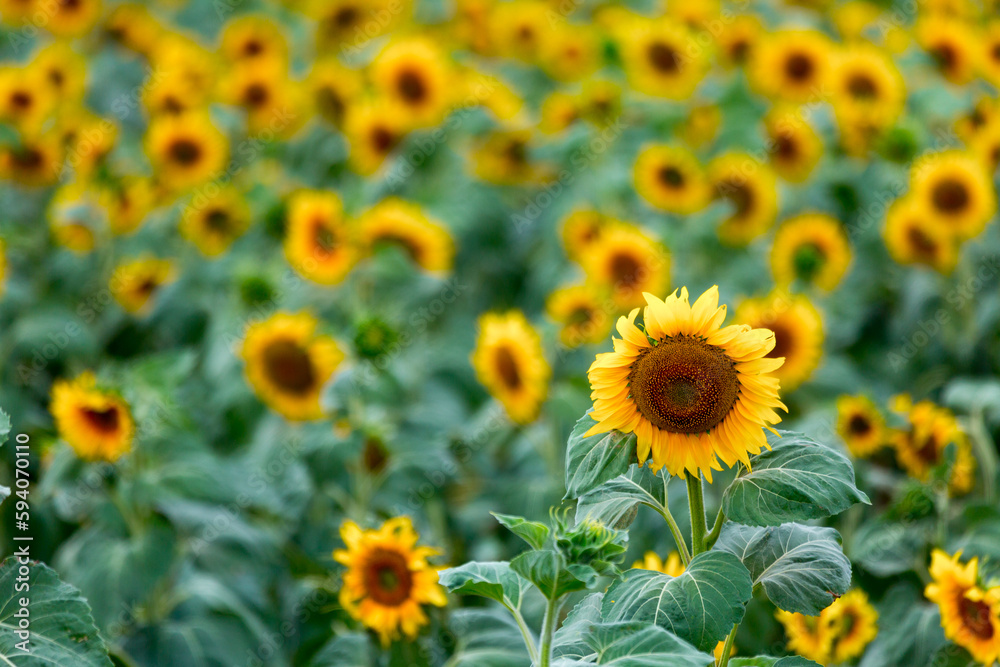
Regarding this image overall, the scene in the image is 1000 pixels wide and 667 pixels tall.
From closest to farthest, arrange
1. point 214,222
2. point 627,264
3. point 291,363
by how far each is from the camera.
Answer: point 291,363 → point 627,264 → point 214,222

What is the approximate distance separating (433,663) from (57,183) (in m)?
2.83

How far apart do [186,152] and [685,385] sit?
3015 mm

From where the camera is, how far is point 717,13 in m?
4.33

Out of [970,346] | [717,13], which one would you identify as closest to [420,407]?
[970,346]

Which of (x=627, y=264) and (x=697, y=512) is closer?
(x=697, y=512)

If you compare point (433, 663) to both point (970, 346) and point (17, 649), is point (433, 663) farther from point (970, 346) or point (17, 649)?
point (970, 346)

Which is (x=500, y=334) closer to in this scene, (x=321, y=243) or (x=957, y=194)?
(x=321, y=243)

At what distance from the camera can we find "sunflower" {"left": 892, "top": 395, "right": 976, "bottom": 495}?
2174mm

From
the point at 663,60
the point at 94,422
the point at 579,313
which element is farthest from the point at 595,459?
the point at 663,60

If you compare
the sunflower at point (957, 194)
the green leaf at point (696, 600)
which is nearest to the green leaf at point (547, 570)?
the green leaf at point (696, 600)

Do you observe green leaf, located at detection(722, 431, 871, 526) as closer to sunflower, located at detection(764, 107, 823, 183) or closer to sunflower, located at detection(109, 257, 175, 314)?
sunflower, located at detection(764, 107, 823, 183)

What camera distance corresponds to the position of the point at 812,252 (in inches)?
117

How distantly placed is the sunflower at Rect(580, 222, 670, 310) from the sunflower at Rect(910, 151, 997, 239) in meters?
0.87

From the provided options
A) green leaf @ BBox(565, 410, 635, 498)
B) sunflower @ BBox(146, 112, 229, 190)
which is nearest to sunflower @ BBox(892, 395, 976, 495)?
green leaf @ BBox(565, 410, 635, 498)
